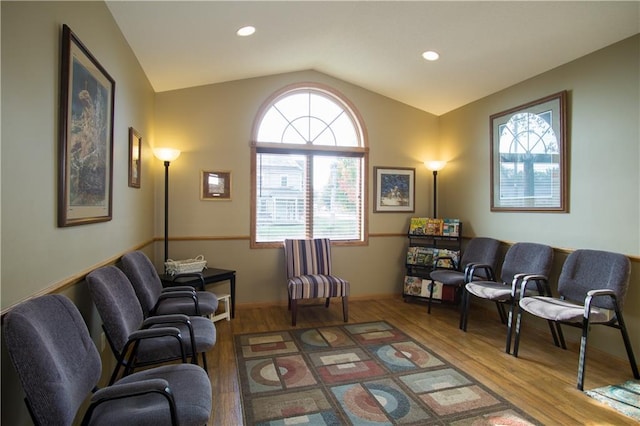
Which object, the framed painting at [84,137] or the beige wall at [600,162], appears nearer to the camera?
the framed painting at [84,137]

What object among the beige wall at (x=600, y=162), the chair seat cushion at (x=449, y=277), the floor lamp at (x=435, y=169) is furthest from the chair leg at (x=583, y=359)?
the floor lamp at (x=435, y=169)

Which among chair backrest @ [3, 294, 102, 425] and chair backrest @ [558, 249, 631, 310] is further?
chair backrest @ [558, 249, 631, 310]

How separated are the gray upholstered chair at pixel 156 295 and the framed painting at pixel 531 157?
10.7 ft

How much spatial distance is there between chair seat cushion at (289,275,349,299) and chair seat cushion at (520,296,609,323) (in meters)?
1.69

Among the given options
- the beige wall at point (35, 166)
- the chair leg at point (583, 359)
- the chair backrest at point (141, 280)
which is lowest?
the chair leg at point (583, 359)

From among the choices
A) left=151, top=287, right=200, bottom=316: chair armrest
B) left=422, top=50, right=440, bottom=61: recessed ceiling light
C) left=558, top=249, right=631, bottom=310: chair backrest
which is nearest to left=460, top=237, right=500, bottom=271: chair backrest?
left=558, top=249, right=631, bottom=310: chair backrest

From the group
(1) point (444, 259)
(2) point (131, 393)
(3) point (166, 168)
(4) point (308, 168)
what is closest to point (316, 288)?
(4) point (308, 168)

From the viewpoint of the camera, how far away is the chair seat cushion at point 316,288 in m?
3.61

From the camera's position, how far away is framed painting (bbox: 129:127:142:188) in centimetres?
287

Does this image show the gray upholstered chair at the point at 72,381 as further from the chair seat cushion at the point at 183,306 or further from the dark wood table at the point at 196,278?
the dark wood table at the point at 196,278

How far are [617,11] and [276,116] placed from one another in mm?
3318

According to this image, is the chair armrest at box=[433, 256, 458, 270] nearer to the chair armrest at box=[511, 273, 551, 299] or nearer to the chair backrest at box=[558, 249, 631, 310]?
the chair armrest at box=[511, 273, 551, 299]

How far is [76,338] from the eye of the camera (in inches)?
55.1

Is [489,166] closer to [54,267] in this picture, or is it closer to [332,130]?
[332,130]
